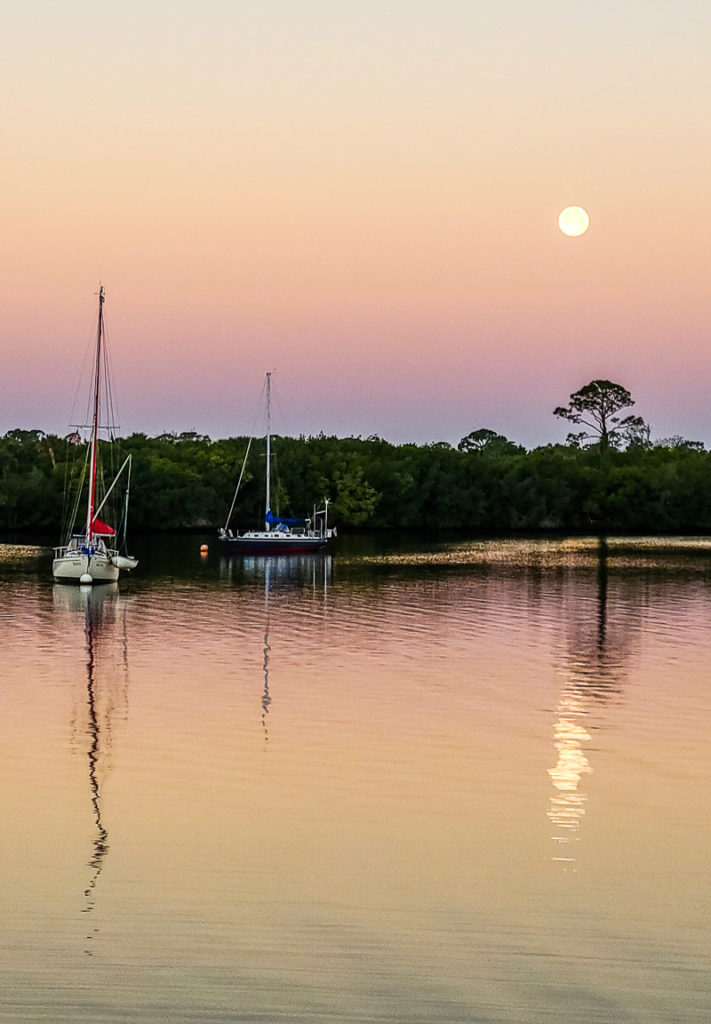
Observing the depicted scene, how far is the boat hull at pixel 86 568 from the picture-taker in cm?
7438

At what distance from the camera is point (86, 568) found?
74.4 m

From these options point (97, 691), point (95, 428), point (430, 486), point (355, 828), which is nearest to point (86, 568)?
point (95, 428)

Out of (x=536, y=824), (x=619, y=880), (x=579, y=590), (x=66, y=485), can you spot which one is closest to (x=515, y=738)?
(x=536, y=824)

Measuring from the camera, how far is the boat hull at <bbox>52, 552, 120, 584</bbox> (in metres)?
74.4

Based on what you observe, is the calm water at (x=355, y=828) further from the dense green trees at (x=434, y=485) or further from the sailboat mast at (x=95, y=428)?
the dense green trees at (x=434, y=485)

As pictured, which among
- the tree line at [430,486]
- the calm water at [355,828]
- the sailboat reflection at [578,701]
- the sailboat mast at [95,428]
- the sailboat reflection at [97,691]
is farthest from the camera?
the tree line at [430,486]

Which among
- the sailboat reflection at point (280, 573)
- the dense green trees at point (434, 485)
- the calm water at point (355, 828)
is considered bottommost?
the calm water at point (355, 828)

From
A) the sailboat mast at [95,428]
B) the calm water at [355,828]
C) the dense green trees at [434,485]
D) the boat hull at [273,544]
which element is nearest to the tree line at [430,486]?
the dense green trees at [434,485]

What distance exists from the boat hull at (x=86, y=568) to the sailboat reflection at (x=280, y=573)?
28.6 feet

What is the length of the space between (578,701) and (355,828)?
15.4 m

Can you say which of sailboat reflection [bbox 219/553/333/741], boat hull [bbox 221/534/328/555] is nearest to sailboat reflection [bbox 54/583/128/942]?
sailboat reflection [bbox 219/553/333/741]

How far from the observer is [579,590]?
77.2 meters

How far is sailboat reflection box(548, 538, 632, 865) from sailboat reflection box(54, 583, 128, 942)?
730 cm

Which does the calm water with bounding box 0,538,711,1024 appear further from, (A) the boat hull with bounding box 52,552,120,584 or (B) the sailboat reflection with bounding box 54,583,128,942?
(A) the boat hull with bounding box 52,552,120,584
